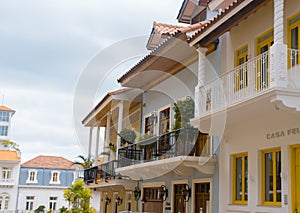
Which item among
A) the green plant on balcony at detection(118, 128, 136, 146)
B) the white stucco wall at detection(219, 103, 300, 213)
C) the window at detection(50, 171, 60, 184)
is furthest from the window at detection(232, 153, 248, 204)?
the window at detection(50, 171, 60, 184)

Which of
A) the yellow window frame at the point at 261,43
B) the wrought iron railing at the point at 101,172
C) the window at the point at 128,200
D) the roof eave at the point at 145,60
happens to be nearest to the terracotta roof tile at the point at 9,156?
the wrought iron railing at the point at 101,172

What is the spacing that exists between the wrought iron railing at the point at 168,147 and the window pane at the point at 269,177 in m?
2.57

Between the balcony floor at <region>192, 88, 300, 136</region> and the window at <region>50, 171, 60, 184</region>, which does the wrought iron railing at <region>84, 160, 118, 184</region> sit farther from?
the window at <region>50, 171, 60, 184</region>

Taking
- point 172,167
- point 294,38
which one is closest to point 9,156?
point 172,167

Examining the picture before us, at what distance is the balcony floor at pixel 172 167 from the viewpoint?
40.6 feet

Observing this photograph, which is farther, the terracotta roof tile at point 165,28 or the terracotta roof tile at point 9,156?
the terracotta roof tile at point 9,156

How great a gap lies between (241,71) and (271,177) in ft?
8.78

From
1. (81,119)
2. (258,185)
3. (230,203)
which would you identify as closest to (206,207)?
(230,203)

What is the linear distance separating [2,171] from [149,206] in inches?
1492

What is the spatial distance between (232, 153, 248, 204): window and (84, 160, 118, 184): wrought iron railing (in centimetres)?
756

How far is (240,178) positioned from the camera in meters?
11.5

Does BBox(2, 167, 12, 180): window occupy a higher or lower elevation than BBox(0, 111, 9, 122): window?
lower

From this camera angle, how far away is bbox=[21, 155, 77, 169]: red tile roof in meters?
53.5

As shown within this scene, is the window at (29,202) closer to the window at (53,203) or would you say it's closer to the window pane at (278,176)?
A: the window at (53,203)
